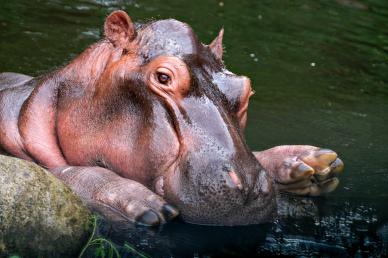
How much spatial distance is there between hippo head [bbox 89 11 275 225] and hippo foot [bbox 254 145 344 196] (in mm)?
492

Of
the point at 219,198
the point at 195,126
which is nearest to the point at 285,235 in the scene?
the point at 219,198

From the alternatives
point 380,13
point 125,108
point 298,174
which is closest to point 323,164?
point 298,174

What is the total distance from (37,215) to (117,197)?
0.51m

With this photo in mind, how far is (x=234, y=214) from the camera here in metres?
3.74

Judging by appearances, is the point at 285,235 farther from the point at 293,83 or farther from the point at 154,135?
the point at 293,83

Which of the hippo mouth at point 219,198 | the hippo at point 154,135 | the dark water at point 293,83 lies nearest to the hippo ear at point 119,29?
the hippo at point 154,135

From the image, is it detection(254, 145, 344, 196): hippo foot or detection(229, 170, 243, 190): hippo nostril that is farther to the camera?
detection(254, 145, 344, 196): hippo foot

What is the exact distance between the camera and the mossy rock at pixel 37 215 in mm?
3289

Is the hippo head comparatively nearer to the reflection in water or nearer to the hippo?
the hippo

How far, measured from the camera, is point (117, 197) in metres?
3.79

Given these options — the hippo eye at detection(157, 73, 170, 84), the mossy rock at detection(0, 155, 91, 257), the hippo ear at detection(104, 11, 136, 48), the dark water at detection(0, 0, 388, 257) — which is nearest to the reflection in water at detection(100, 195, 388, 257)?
the dark water at detection(0, 0, 388, 257)

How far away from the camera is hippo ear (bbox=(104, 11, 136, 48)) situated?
429 cm

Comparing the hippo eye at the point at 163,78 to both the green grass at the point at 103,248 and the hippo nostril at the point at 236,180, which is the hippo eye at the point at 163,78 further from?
the green grass at the point at 103,248

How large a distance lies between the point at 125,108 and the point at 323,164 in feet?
3.94
